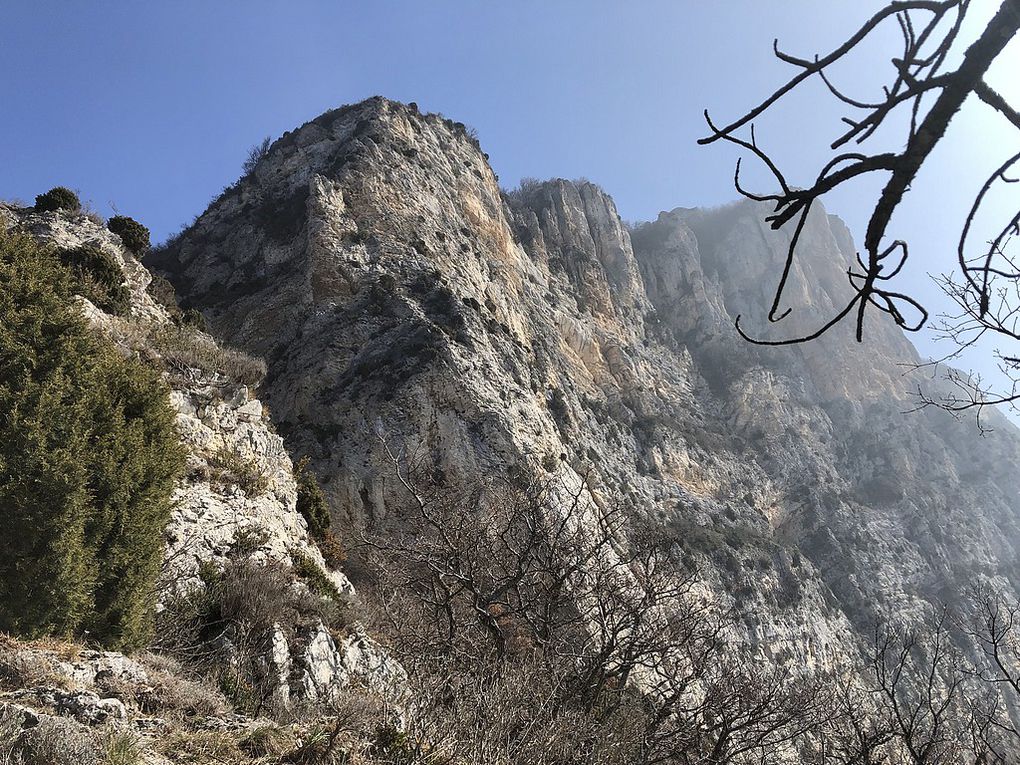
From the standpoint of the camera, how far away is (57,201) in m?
13.8

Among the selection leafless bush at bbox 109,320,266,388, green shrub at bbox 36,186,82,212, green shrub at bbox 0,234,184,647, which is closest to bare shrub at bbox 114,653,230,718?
green shrub at bbox 0,234,184,647

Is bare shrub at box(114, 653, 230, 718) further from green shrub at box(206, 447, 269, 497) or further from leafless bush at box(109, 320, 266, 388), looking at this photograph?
leafless bush at box(109, 320, 266, 388)

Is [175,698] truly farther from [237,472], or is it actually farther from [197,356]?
[197,356]

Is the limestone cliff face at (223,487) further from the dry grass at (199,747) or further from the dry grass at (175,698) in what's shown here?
the dry grass at (199,747)

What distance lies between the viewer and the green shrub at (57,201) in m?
13.7

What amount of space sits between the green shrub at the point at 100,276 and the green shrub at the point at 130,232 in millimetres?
2833

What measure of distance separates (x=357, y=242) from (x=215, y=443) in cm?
1602

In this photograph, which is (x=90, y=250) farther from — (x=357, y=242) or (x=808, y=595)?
(x=808, y=595)

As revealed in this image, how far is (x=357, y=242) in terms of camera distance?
24.6 metres

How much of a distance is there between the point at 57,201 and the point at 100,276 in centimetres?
404

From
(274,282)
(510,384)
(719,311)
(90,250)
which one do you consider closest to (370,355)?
(510,384)

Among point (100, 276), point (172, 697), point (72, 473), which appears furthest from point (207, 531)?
point (100, 276)

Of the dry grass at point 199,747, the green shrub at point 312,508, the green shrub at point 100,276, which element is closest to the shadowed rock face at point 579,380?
the green shrub at point 312,508

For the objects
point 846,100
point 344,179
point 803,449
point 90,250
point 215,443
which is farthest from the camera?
point 803,449
